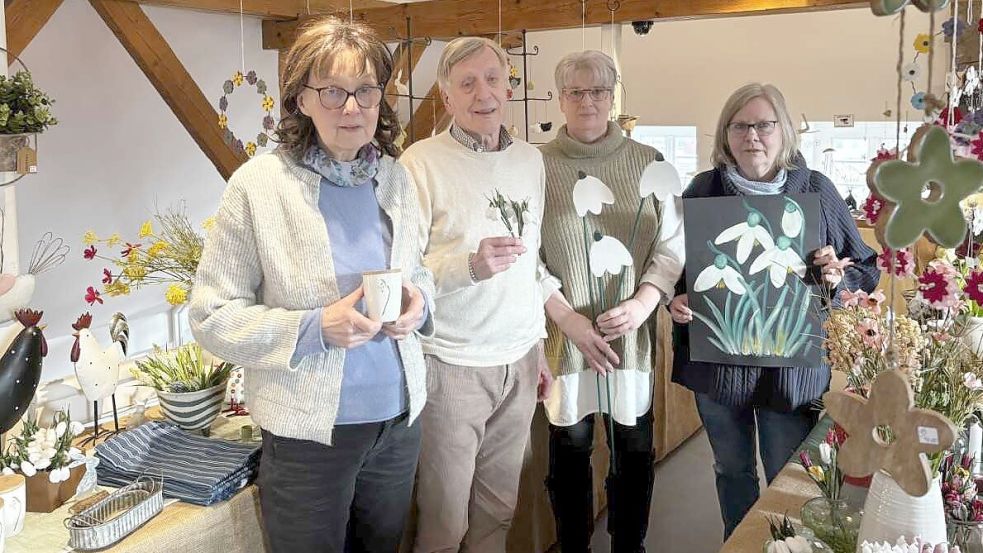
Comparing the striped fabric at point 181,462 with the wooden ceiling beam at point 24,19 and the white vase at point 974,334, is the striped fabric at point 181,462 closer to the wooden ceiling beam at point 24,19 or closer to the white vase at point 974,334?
the white vase at point 974,334

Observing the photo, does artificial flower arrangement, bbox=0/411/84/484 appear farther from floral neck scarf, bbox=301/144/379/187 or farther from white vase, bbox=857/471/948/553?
white vase, bbox=857/471/948/553

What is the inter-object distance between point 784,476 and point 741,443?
484mm

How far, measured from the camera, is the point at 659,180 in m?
2.06

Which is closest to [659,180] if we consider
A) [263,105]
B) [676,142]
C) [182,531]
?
[182,531]

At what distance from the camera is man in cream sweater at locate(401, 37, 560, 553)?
191 cm

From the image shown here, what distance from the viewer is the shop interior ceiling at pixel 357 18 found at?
4.28 metres

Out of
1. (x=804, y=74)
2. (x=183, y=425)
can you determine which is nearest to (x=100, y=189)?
(x=183, y=425)

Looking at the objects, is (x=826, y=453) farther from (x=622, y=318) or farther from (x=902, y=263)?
(x=622, y=318)

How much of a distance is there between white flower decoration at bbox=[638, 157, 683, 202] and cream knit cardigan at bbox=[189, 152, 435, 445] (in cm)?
83

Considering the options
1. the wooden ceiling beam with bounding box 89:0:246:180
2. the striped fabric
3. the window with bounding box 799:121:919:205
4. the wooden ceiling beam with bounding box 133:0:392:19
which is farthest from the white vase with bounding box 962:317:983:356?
the window with bounding box 799:121:919:205

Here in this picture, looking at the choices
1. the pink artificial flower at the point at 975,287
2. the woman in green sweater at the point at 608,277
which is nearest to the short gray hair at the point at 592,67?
the woman in green sweater at the point at 608,277

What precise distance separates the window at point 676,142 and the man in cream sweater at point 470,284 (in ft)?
19.1

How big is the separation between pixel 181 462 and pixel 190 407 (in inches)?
6.6

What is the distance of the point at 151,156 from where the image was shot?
476 cm
